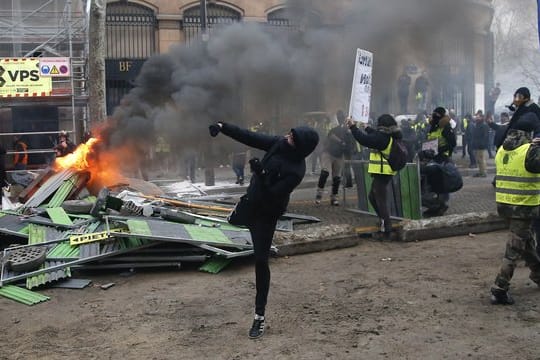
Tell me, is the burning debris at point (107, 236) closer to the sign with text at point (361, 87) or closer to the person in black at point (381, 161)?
the person in black at point (381, 161)

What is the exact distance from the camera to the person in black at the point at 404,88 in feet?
38.6

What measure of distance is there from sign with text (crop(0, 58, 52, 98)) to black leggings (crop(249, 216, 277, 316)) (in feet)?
33.6

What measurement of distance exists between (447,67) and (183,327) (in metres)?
9.67

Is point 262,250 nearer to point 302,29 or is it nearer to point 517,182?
point 517,182

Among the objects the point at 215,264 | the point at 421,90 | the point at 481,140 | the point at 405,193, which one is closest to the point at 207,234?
the point at 215,264

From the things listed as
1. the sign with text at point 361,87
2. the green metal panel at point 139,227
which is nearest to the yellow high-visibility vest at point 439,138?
the sign with text at point 361,87

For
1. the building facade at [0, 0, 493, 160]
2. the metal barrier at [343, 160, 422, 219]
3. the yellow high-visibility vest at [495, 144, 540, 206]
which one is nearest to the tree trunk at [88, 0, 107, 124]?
the building facade at [0, 0, 493, 160]

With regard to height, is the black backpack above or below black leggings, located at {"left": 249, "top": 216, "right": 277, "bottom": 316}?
above

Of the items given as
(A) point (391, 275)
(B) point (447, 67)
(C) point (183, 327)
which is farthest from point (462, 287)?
(B) point (447, 67)

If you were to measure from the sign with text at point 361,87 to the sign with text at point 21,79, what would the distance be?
8263mm

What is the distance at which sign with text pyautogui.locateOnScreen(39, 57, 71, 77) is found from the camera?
517 inches

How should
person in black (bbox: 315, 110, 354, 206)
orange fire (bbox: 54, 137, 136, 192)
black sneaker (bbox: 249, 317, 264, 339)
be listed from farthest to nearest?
1. person in black (bbox: 315, 110, 354, 206)
2. orange fire (bbox: 54, 137, 136, 192)
3. black sneaker (bbox: 249, 317, 264, 339)

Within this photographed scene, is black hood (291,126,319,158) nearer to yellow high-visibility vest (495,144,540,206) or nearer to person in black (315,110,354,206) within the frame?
yellow high-visibility vest (495,144,540,206)

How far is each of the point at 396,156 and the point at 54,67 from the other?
30.2ft
